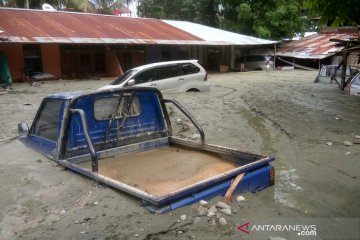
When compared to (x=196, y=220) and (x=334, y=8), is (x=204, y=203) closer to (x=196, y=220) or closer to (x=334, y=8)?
(x=196, y=220)

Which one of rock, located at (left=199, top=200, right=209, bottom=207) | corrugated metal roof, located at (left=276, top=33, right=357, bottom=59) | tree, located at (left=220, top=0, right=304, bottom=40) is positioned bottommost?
rock, located at (left=199, top=200, right=209, bottom=207)

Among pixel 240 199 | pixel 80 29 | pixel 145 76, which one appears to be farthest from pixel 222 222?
pixel 80 29

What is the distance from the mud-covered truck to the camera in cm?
452

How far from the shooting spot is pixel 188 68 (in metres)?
15.0

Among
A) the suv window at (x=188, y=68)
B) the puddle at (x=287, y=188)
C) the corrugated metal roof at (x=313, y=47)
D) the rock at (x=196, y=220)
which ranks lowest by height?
the puddle at (x=287, y=188)

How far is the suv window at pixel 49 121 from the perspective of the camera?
5395mm

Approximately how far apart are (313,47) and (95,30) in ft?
60.5

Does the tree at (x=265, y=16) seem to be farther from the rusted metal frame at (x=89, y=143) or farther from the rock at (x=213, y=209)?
the rock at (x=213, y=209)

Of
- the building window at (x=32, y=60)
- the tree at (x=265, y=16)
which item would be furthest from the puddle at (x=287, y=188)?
the tree at (x=265, y=16)

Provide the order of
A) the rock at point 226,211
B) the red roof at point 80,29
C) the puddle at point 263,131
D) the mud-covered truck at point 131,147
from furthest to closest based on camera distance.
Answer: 1. the red roof at point 80,29
2. the puddle at point 263,131
3. the mud-covered truck at point 131,147
4. the rock at point 226,211

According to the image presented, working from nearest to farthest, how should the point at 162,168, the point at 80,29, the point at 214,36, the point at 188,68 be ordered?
the point at 162,168
the point at 188,68
the point at 80,29
the point at 214,36

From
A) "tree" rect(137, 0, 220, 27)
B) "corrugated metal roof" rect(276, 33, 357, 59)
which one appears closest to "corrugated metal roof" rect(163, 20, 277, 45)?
"corrugated metal roof" rect(276, 33, 357, 59)

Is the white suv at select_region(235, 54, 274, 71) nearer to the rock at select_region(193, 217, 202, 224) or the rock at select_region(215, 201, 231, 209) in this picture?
the rock at select_region(215, 201, 231, 209)

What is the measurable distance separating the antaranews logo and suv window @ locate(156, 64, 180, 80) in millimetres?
10700
